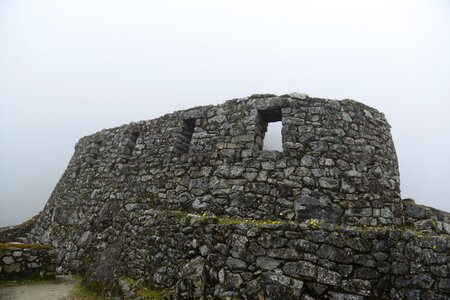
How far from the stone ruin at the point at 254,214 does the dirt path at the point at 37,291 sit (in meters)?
0.74

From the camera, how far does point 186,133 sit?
35.0 feet

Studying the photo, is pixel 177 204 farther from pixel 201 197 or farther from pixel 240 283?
pixel 240 283

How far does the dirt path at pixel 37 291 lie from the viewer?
21.9 feet

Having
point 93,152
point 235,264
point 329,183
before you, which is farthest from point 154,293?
point 93,152

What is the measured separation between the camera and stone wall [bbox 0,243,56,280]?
7564 millimetres

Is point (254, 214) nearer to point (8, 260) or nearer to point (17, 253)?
point (17, 253)

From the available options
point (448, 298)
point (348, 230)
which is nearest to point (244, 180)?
point (348, 230)

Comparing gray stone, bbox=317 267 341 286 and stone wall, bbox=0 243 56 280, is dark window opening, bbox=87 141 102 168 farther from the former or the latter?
gray stone, bbox=317 267 341 286

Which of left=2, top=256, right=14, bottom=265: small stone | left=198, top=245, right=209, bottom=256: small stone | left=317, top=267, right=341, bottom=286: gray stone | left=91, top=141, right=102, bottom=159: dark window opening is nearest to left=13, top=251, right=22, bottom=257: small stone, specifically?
left=2, top=256, right=14, bottom=265: small stone

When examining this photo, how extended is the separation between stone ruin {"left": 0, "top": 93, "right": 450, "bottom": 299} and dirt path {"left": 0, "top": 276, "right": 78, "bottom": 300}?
0.74 m

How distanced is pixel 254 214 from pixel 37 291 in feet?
18.4

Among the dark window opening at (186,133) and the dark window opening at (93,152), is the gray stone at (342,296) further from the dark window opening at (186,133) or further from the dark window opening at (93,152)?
the dark window opening at (93,152)

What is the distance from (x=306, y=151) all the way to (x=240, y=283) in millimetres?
4018

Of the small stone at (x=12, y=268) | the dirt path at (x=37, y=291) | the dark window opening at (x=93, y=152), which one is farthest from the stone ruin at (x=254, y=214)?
the small stone at (x=12, y=268)
